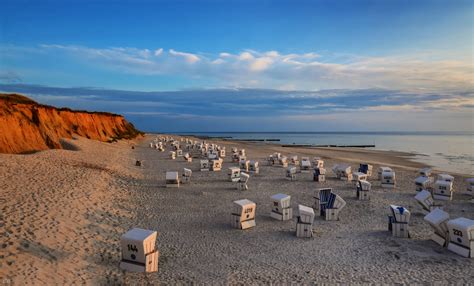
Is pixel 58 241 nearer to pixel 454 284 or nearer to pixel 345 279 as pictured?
pixel 345 279

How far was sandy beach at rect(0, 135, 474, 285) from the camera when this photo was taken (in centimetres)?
810

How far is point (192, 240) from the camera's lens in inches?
425

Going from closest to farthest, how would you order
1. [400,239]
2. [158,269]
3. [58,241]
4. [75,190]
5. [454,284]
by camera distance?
[454,284] < [158,269] < [58,241] < [400,239] < [75,190]

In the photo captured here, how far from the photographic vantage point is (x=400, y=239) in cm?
1110

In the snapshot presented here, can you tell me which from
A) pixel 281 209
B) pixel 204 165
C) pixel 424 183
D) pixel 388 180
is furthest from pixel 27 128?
pixel 424 183

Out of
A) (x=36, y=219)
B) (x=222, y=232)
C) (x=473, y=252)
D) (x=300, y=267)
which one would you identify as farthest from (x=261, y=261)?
(x=36, y=219)

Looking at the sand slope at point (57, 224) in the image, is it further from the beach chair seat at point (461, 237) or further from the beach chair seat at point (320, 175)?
the beach chair seat at point (320, 175)

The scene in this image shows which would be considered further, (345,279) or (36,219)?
(36,219)

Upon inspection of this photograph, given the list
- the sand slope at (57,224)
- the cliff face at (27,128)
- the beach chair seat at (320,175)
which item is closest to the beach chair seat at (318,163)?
the beach chair seat at (320,175)

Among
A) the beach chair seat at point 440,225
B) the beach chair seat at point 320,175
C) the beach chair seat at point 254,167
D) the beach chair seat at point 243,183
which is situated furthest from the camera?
the beach chair seat at point 254,167

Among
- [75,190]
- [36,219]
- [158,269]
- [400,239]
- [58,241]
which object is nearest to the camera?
[158,269]

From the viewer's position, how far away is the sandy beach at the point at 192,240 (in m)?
8.10

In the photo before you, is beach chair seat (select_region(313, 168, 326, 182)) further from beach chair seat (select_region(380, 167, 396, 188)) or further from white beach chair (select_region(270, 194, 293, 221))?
white beach chair (select_region(270, 194, 293, 221))

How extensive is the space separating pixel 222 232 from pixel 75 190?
699cm
